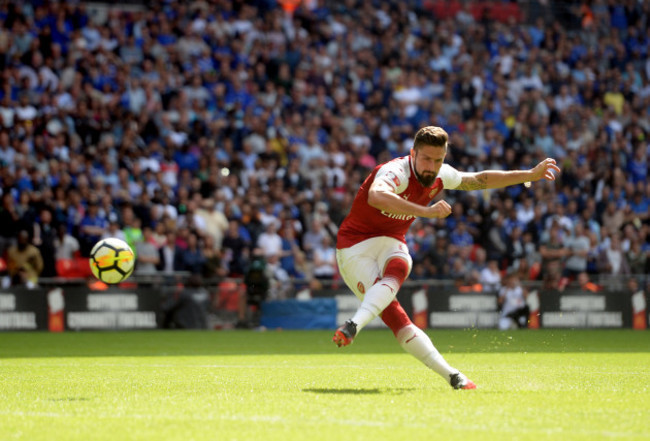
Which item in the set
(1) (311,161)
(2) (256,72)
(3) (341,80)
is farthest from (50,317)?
(3) (341,80)

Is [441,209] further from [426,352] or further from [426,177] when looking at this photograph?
[426,352]

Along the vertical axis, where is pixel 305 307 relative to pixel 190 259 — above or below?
below

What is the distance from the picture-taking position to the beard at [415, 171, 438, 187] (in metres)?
9.09

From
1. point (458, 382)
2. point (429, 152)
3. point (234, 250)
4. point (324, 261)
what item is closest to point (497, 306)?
point (324, 261)

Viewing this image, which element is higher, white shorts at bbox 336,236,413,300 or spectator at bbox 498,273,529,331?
white shorts at bbox 336,236,413,300

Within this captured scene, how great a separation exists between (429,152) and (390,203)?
0.67 metres

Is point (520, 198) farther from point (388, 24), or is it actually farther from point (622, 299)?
point (388, 24)

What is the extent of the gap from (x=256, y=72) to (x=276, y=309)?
711cm

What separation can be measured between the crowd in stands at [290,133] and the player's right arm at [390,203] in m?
12.3

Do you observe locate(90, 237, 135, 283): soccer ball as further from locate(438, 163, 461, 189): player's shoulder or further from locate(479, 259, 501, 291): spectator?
locate(479, 259, 501, 291): spectator

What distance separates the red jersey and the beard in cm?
8

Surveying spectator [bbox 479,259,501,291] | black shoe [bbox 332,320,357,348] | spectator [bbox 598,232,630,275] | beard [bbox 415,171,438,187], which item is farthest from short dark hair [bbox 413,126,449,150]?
spectator [bbox 598,232,630,275]

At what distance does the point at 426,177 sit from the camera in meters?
9.12

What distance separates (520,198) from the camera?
26781 millimetres
